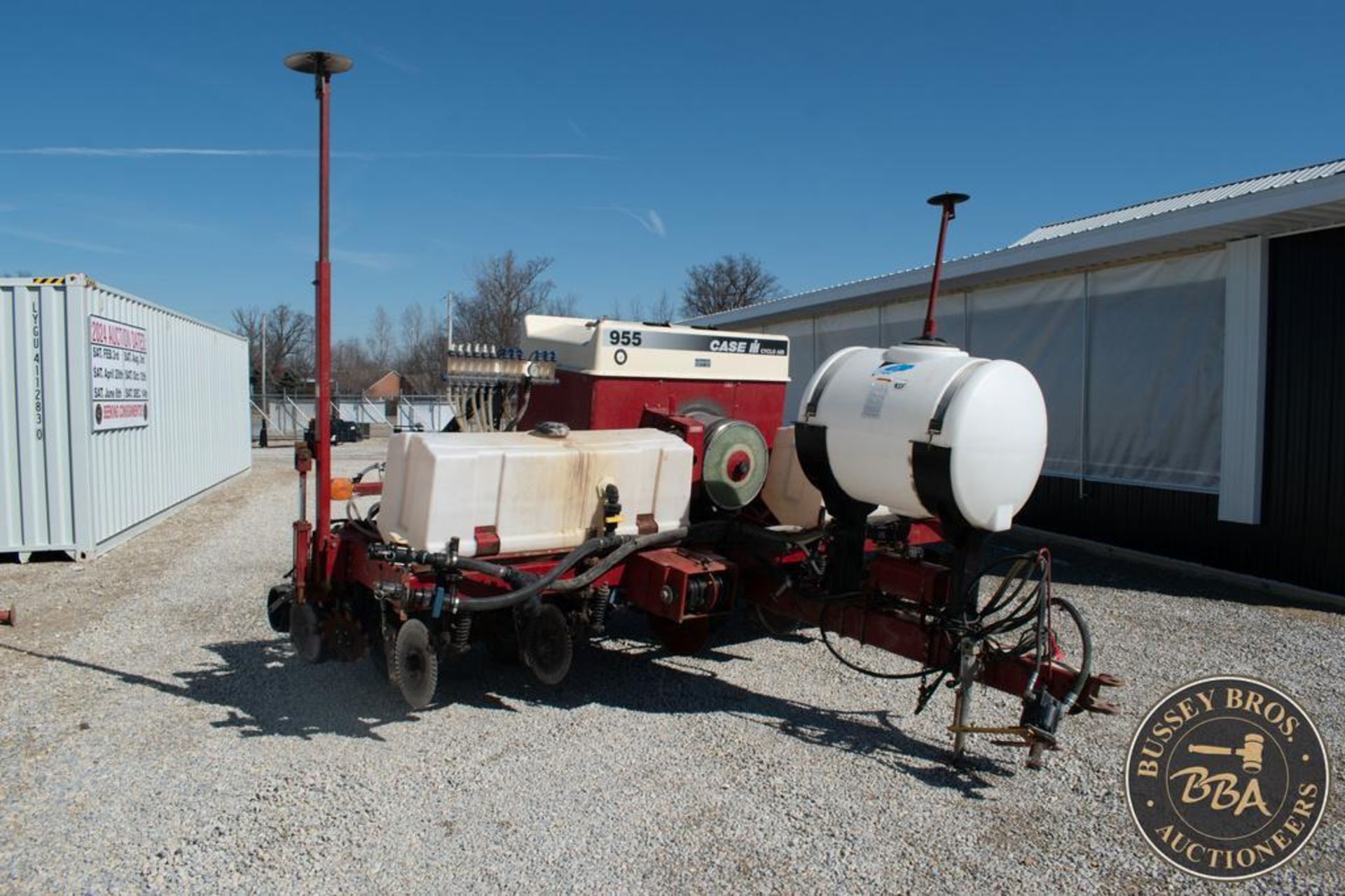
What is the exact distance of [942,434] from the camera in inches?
167

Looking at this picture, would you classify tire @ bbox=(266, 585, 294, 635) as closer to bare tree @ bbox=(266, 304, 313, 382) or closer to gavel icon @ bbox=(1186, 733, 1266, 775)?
gavel icon @ bbox=(1186, 733, 1266, 775)

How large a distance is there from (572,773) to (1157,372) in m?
8.65

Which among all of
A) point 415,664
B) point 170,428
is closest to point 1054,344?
point 415,664

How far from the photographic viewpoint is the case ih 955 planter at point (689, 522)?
438 centimetres

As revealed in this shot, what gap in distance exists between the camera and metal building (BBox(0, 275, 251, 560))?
31.7 feet

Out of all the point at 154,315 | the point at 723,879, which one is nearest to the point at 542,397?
the point at 723,879

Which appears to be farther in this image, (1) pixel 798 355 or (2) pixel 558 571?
(1) pixel 798 355

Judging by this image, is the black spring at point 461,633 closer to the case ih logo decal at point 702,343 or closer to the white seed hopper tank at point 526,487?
the white seed hopper tank at point 526,487

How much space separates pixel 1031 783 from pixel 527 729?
2571 millimetres

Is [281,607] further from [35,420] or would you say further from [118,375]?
[118,375]

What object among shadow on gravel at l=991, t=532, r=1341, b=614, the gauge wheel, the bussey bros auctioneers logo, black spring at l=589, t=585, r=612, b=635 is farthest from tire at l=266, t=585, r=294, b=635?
shadow on gravel at l=991, t=532, r=1341, b=614

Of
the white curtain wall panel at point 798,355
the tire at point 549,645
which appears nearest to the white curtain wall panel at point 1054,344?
the white curtain wall panel at point 798,355

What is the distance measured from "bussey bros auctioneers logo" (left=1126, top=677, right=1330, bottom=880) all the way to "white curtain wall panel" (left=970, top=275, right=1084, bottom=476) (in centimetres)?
720

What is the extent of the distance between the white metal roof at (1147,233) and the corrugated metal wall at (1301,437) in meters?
0.42
